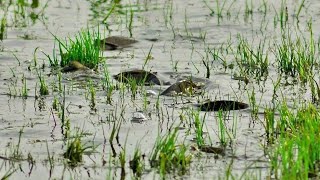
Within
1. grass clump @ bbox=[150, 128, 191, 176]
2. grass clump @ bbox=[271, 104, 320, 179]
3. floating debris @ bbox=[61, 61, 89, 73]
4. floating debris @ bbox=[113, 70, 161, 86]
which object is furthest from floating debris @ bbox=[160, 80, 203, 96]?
grass clump @ bbox=[150, 128, 191, 176]

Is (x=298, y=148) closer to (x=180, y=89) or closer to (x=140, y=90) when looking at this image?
(x=180, y=89)

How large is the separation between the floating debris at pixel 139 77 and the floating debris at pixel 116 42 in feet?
4.43

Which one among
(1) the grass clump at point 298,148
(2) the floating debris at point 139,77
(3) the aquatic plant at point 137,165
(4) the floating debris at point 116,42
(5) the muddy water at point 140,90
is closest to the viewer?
(1) the grass clump at point 298,148

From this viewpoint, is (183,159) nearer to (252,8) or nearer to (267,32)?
(267,32)

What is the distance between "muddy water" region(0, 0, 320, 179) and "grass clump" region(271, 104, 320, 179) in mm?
170

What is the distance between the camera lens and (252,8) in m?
10.8

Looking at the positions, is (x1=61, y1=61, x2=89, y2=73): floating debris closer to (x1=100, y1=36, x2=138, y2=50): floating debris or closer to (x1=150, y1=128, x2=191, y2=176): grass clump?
(x1=100, y1=36, x2=138, y2=50): floating debris

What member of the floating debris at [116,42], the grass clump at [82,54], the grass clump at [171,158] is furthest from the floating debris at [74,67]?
the grass clump at [171,158]

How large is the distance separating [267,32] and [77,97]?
3356mm

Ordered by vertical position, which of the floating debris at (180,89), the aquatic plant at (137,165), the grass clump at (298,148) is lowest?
the aquatic plant at (137,165)

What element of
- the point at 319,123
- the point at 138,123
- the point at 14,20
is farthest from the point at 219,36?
the point at 319,123

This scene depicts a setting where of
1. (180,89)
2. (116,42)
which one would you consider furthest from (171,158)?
(116,42)

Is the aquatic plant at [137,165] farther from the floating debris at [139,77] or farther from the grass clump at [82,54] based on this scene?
the grass clump at [82,54]

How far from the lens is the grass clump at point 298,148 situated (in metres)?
4.54
